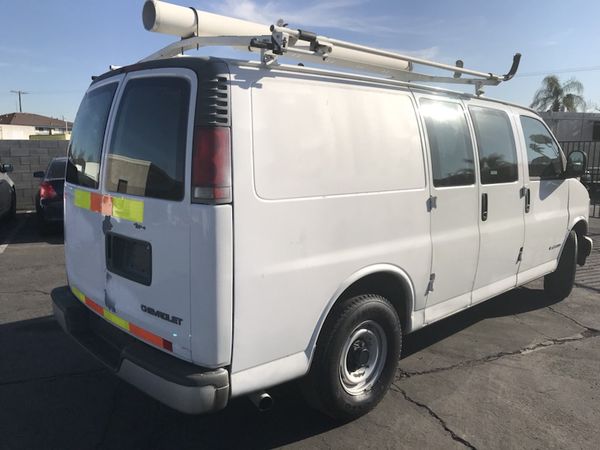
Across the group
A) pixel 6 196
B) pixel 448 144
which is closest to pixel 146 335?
pixel 448 144

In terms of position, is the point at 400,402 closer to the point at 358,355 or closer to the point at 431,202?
the point at 358,355

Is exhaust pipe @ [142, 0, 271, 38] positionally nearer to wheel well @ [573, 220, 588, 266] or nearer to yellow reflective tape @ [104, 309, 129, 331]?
yellow reflective tape @ [104, 309, 129, 331]

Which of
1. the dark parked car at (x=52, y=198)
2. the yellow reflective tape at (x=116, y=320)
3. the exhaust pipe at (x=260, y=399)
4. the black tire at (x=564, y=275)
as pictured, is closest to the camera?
the exhaust pipe at (x=260, y=399)

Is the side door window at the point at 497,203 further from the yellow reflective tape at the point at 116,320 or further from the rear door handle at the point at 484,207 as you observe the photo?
the yellow reflective tape at the point at 116,320

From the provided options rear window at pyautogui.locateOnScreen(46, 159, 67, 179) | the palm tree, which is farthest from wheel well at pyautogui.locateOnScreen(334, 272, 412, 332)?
the palm tree

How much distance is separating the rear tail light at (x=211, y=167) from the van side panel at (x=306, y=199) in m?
0.06

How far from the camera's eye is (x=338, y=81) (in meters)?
3.02

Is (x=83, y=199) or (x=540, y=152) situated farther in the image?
(x=540, y=152)

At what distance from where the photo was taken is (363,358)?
10.9 ft

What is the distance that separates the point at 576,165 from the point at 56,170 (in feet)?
27.8

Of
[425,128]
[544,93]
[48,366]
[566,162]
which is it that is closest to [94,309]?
[48,366]

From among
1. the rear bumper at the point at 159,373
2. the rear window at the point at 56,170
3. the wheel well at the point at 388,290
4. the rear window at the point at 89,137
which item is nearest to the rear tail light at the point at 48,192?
the rear window at the point at 56,170

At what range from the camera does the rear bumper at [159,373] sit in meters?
2.43

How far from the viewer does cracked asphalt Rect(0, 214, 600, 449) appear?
3.09 metres
